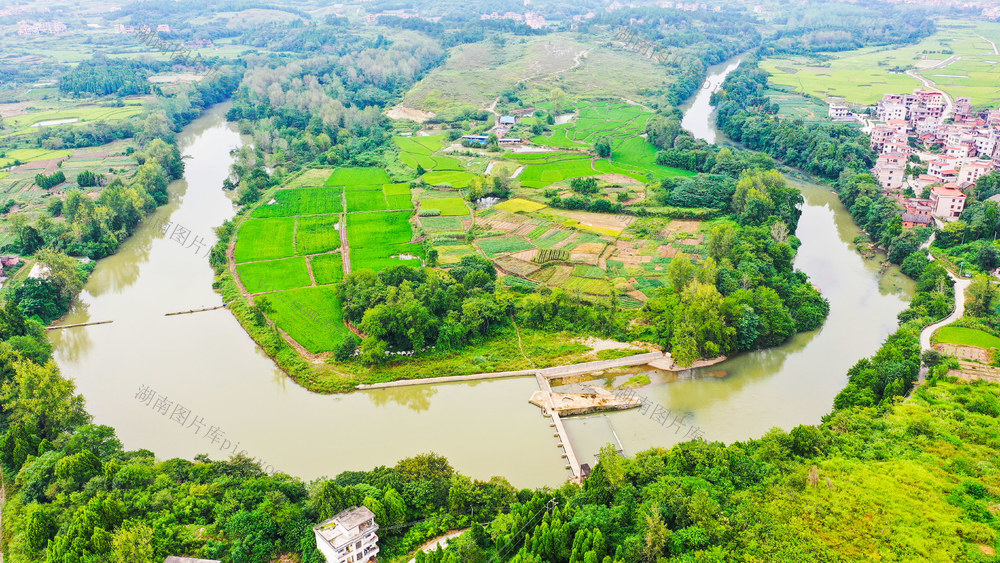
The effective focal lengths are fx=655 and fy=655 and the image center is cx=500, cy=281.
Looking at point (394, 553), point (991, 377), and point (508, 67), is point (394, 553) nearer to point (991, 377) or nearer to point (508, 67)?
point (991, 377)

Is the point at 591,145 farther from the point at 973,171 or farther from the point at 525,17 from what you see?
the point at 525,17

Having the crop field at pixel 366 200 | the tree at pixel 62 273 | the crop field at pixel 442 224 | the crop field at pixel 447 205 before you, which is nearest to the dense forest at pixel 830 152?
the crop field at pixel 442 224

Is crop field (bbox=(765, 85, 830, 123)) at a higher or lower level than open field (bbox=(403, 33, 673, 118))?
higher

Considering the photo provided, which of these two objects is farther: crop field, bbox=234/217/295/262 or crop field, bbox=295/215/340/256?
crop field, bbox=295/215/340/256

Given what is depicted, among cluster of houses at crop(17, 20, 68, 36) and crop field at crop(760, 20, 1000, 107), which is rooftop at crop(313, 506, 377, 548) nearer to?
crop field at crop(760, 20, 1000, 107)

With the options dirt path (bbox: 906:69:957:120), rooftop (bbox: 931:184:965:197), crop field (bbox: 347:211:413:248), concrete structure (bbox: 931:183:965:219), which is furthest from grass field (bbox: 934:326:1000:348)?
dirt path (bbox: 906:69:957:120)

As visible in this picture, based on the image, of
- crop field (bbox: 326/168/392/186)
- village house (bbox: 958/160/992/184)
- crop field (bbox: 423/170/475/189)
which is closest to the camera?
village house (bbox: 958/160/992/184)

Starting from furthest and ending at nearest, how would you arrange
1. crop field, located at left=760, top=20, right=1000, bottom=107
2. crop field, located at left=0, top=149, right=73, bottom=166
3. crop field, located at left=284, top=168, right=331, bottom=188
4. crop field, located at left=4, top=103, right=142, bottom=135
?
1. crop field, located at left=760, top=20, right=1000, bottom=107
2. crop field, located at left=4, top=103, right=142, bottom=135
3. crop field, located at left=0, top=149, right=73, bottom=166
4. crop field, located at left=284, top=168, right=331, bottom=188
